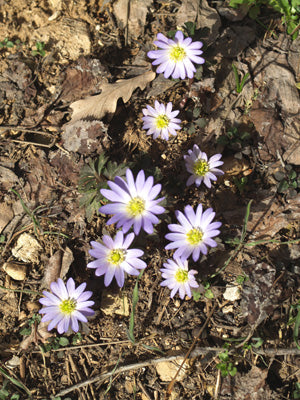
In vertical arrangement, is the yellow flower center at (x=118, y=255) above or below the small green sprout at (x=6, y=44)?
below

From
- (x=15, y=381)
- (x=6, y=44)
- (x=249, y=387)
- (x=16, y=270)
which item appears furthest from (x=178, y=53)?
(x=15, y=381)

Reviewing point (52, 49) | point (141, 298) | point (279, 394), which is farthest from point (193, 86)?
point (279, 394)

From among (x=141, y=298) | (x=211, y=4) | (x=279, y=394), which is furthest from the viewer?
(x=211, y=4)

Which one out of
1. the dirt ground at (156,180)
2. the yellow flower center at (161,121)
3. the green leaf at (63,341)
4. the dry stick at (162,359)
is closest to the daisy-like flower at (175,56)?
the dirt ground at (156,180)

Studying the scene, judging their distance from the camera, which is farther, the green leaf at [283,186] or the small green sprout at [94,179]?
the green leaf at [283,186]

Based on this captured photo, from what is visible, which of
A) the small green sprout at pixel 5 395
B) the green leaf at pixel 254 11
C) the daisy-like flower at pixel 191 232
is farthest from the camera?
the green leaf at pixel 254 11

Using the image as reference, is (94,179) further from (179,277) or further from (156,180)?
(179,277)

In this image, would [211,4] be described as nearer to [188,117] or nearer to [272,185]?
[188,117]

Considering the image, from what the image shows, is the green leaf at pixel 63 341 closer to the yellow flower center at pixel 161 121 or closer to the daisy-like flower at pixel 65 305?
the daisy-like flower at pixel 65 305
